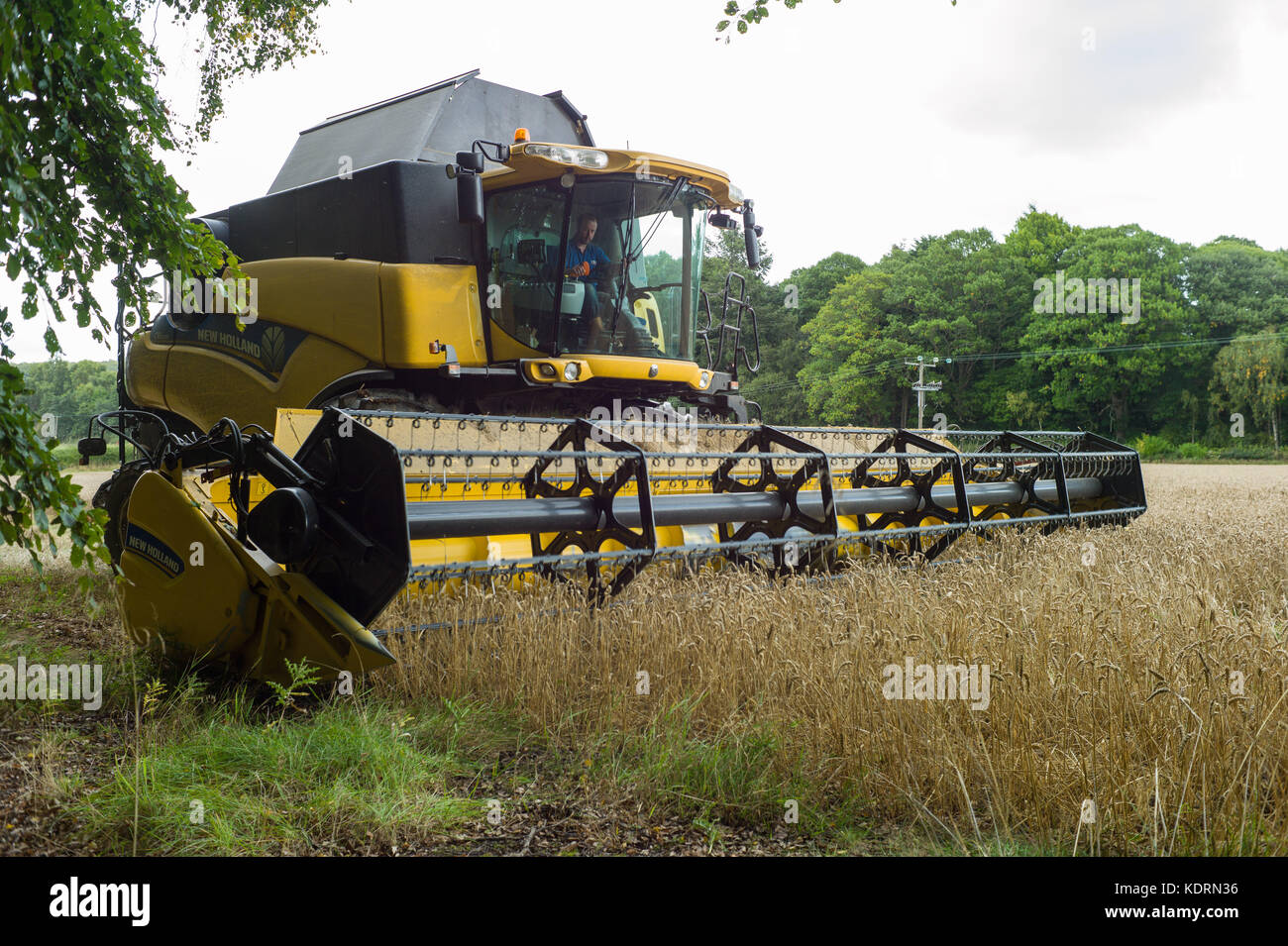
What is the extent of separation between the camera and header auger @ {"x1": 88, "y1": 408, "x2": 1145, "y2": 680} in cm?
304

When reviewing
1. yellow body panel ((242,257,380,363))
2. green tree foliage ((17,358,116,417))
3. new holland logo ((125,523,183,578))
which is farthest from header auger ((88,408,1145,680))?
green tree foliage ((17,358,116,417))

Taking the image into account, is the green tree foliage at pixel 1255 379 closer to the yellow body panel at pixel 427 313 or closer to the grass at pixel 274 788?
the yellow body panel at pixel 427 313

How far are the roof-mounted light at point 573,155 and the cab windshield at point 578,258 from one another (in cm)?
17

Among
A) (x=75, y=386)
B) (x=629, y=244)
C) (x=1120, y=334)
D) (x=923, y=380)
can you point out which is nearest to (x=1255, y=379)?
(x=1120, y=334)

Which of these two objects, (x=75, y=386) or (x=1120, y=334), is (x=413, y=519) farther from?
(x=75, y=386)

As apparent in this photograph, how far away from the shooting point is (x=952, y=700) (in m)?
2.71

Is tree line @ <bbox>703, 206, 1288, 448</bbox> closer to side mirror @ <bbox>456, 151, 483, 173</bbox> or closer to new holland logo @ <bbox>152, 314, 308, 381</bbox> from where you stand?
new holland logo @ <bbox>152, 314, 308, 381</bbox>

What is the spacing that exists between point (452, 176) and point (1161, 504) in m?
8.19

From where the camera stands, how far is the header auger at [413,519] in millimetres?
3041

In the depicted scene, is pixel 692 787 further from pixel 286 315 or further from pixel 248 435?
pixel 286 315

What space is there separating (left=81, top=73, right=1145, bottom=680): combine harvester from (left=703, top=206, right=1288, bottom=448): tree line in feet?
114

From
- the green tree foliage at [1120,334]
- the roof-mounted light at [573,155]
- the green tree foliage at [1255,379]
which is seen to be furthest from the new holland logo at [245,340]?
the green tree foliage at [1120,334]

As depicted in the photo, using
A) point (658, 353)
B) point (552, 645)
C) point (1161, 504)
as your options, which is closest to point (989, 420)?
point (1161, 504)

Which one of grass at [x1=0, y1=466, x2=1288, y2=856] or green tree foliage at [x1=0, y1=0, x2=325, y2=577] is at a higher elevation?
green tree foliage at [x1=0, y1=0, x2=325, y2=577]
